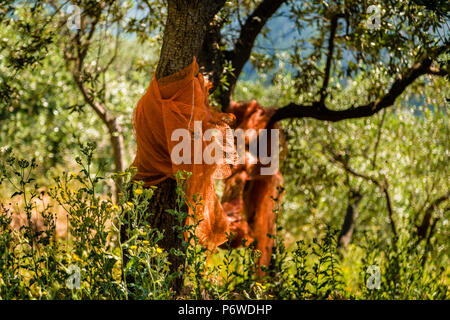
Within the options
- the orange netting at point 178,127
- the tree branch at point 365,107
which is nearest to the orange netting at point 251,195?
the tree branch at point 365,107

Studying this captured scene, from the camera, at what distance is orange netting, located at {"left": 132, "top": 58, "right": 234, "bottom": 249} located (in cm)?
276

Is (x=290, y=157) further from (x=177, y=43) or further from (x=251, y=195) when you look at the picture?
(x=177, y=43)

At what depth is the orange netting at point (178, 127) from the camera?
2760 mm

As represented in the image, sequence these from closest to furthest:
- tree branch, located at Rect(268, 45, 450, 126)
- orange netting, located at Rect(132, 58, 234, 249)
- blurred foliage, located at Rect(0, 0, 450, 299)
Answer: blurred foliage, located at Rect(0, 0, 450, 299)
orange netting, located at Rect(132, 58, 234, 249)
tree branch, located at Rect(268, 45, 450, 126)

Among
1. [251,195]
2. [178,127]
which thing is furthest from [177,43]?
[251,195]

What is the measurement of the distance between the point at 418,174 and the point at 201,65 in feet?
15.3

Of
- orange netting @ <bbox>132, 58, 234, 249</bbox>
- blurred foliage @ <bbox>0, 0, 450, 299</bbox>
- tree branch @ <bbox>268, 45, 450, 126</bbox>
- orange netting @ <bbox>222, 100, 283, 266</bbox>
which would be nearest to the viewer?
blurred foliage @ <bbox>0, 0, 450, 299</bbox>

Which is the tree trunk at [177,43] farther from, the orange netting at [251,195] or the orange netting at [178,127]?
the orange netting at [251,195]

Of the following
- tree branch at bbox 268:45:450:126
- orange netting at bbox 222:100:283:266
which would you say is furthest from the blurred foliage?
orange netting at bbox 222:100:283:266

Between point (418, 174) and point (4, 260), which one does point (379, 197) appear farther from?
point (4, 260)

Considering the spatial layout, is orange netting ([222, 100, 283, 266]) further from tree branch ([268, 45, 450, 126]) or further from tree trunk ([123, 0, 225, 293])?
tree trunk ([123, 0, 225, 293])
